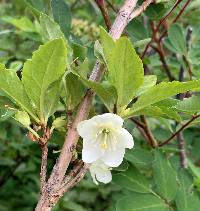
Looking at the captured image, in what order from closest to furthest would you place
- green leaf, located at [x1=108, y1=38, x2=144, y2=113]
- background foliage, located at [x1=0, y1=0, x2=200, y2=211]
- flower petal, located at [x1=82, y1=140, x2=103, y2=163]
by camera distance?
green leaf, located at [x1=108, y1=38, x2=144, y2=113], flower petal, located at [x1=82, y1=140, x2=103, y2=163], background foliage, located at [x1=0, y1=0, x2=200, y2=211]

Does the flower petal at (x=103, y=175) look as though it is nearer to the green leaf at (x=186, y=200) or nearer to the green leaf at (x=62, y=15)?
the green leaf at (x=186, y=200)

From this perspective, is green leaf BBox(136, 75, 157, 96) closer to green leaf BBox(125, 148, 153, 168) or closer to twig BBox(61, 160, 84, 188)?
twig BBox(61, 160, 84, 188)

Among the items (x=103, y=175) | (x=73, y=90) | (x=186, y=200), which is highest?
(x=73, y=90)

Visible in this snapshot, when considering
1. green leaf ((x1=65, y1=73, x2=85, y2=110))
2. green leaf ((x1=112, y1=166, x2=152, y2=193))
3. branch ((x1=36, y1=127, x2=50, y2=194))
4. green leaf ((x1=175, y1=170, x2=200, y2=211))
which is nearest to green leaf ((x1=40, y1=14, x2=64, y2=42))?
green leaf ((x1=65, y1=73, x2=85, y2=110))

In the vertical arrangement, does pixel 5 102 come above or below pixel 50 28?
below

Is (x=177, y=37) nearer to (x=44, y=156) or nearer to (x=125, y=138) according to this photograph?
Answer: (x=125, y=138)

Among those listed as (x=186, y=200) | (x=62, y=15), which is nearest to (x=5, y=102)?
(x=62, y=15)

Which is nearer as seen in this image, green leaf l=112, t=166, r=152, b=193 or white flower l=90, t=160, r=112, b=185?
white flower l=90, t=160, r=112, b=185

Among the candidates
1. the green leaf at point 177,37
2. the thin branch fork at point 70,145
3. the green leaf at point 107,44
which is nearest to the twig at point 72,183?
the thin branch fork at point 70,145
